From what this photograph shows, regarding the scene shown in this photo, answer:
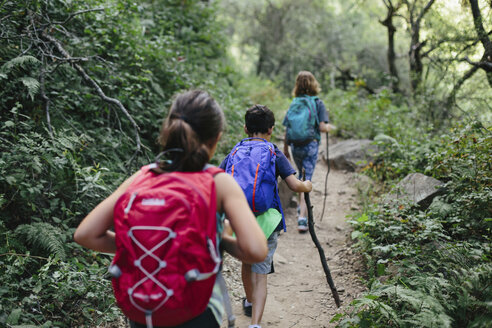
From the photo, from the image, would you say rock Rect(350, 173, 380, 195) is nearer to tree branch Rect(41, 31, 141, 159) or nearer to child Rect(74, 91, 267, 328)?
tree branch Rect(41, 31, 141, 159)

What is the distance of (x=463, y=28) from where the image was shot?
7.16m

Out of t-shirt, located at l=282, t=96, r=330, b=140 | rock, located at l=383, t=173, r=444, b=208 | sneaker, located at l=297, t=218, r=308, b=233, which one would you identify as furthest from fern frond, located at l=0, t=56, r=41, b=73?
rock, located at l=383, t=173, r=444, b=208

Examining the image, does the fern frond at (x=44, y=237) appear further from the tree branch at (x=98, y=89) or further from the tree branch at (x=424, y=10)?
the tree branch at (x=424, y=10)

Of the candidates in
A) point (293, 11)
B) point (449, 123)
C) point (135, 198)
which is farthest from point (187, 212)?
point (293, 11)

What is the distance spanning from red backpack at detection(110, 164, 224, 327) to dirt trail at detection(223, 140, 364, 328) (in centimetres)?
240

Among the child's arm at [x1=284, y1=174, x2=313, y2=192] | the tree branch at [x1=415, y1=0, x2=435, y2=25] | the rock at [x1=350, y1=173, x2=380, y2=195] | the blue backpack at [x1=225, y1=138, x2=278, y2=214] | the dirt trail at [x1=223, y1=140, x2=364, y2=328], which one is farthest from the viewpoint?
A: the tree branch at [x1=415, y1=0, x2=435, y2=25]

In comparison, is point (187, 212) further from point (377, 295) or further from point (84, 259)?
point (84, 259)

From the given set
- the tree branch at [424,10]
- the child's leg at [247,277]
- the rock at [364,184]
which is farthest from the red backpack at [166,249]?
the tree branch at [424,10]

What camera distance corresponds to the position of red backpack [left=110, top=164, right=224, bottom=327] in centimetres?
148

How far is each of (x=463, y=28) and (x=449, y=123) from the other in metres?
2.00

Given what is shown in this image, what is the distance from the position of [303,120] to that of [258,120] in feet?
7.79

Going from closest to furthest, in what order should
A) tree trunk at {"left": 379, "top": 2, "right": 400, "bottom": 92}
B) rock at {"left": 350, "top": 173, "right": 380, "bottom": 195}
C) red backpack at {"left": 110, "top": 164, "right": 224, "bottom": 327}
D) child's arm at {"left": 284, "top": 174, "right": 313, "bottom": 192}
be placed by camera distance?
red backpack at {"left": 110, "top": 164, "right": 224, "bottom": 327}, child's arm at {"left": 284, "top": 174, "right": 313, "bottom": 192}, rock at {"left": 350, "top": 173, "right": 380, "bottom": 195}, tree trunk at {"left": 379, "top": 2, "right": 400, "bottom": 92}

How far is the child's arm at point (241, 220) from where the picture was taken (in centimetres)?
162

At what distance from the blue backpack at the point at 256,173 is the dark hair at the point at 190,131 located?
1.22 m
